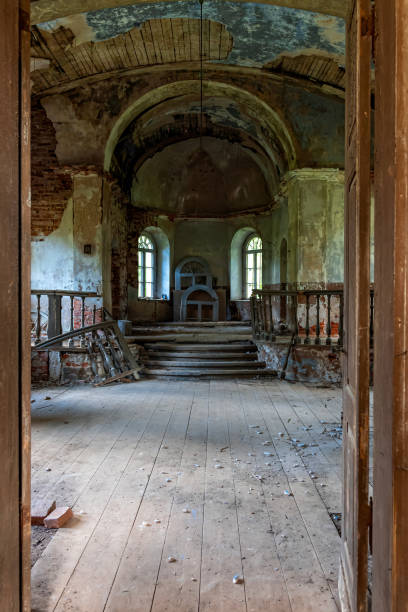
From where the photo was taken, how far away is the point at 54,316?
25.3 ft

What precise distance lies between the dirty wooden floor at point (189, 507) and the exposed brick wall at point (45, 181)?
4.59 meters

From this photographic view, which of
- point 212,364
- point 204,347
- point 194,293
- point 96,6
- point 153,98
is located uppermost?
point 153,98

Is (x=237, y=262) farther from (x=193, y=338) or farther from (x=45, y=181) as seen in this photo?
(x=45, y=181)

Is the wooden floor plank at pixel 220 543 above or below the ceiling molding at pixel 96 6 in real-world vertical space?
below

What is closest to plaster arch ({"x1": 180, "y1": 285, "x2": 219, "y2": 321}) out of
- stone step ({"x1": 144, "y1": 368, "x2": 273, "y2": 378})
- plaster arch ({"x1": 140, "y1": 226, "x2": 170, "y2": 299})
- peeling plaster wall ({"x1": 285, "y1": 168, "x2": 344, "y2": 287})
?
plaster arch ({"x1": 140, "y1": 226, "x2": 170, "y2": 299})

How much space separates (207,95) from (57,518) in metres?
9.31

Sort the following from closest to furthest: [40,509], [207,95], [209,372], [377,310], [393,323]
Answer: [393,323] < [377,310] < [40,509] < [209,372] < [207,95]

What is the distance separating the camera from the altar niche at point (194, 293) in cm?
1350

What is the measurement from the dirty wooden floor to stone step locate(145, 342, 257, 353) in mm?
3318

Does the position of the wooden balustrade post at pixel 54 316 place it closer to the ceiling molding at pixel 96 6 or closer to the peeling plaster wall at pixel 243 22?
the peeling plaster wall at pixel 243 22

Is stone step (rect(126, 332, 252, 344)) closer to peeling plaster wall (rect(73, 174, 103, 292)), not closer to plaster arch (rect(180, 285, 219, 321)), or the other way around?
peeling plaster wall (rect(73, 174, 103, 292))

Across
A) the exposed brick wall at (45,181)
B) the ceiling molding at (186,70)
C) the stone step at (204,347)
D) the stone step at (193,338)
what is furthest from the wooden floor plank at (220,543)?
the ceiling molding at (186,70)

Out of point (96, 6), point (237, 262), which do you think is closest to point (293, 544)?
point (96, 6)

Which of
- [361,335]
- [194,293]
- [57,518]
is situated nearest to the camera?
[361,335]
